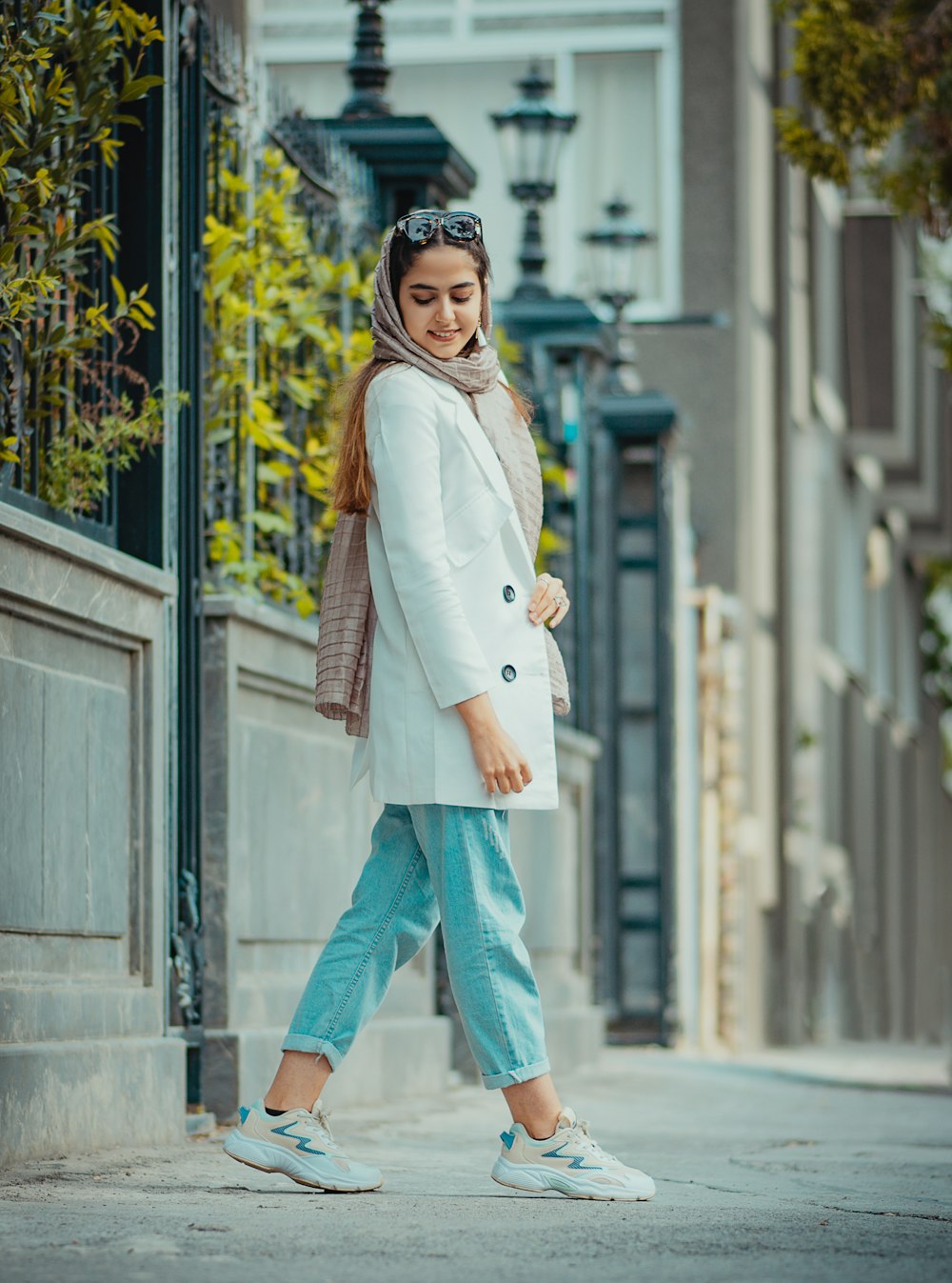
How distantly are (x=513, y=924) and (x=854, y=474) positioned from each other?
23.2 metres

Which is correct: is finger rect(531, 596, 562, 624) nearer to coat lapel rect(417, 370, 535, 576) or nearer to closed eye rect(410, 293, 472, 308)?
coat lapel rect(417, 370, 535, 576)

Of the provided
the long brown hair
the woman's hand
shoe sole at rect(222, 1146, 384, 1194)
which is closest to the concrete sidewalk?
shoe sole at rect(222, 1146, 384, 1194)

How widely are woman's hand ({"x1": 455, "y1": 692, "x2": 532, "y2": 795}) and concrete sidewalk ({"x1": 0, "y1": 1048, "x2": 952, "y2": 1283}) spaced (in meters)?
0.80

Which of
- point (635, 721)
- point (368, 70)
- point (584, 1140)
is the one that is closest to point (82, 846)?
point (584, 1140)

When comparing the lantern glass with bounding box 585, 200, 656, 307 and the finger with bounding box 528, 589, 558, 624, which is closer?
the finger with bounding box 528, 589, 558, 624

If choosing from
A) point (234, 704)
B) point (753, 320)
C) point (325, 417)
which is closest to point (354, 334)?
point (325, 417)

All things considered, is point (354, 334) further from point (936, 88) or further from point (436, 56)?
point (436, 56)

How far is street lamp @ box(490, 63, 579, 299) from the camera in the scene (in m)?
12.0

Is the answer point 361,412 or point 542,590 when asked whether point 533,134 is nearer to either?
point 361,412

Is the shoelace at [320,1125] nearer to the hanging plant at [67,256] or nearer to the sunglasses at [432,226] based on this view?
the hanging plant at [67,256]

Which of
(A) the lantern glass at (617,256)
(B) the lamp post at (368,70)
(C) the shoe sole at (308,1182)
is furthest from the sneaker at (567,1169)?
(A) the lantern glass at (617,256)

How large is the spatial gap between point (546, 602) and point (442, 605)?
0.30 meters

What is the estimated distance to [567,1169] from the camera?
15.1 ft

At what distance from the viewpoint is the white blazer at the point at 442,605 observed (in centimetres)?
459
